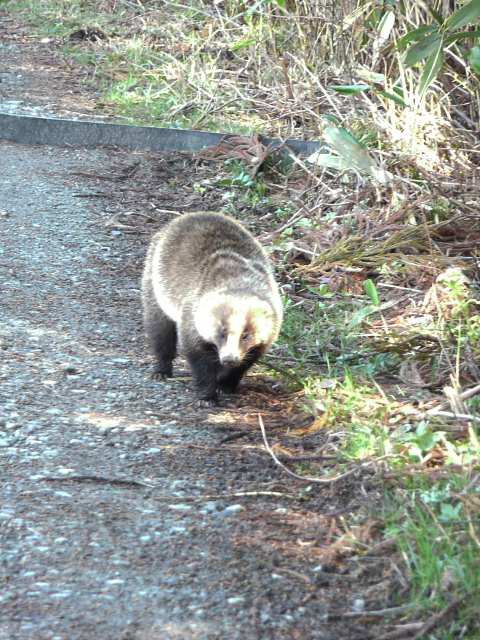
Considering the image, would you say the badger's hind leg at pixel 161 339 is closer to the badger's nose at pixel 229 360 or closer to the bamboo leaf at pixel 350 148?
the badger's nose at pixel 229 360

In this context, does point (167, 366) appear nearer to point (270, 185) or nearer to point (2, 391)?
point (2, 391)

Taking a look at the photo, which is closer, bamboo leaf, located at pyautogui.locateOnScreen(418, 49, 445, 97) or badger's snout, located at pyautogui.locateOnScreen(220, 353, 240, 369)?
badger's snout, located at pyautogui.locateOnScreen(220, 353, 240, 369)

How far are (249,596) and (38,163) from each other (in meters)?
6.76

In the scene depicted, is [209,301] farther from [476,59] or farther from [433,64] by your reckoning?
[476,59]

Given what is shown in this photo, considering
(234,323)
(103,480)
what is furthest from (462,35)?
(103,480)

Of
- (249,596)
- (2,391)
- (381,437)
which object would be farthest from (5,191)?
(249,596)

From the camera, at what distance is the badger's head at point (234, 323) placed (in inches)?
168

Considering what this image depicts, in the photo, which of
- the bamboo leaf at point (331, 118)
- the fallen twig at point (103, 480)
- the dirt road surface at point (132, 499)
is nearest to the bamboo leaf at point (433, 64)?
the bamboo leaf at point (331, 118)

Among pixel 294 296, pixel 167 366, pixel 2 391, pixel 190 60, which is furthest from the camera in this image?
pixel 190 60

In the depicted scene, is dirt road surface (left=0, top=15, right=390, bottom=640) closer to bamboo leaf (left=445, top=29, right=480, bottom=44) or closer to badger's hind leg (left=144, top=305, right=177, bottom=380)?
badger's hind leg (left=144, top=305, right=177, bottom=380)

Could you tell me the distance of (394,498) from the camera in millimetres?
3084

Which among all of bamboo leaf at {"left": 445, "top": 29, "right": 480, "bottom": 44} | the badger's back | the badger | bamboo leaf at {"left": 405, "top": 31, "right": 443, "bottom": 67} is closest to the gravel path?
the badger

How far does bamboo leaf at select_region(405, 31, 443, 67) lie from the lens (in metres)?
4.64

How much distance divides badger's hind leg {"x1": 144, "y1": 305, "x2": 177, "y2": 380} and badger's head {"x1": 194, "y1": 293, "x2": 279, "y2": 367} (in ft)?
1.32
